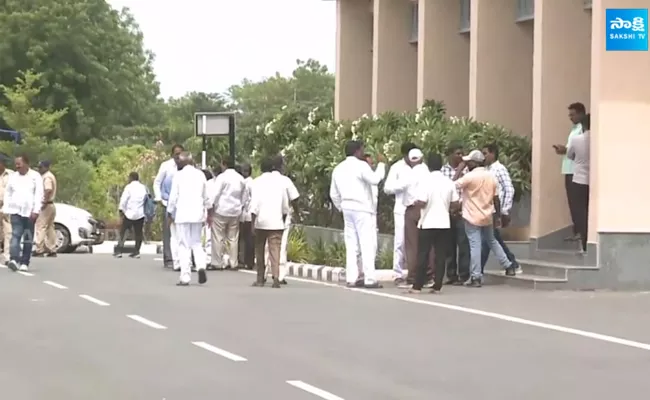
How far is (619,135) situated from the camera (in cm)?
1875

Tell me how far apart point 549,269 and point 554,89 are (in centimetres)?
334

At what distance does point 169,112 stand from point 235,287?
79901 mm

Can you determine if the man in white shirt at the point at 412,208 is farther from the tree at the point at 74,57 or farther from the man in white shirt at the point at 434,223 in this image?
the tree at the point at 74,57

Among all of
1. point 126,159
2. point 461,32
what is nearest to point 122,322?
point 461,32

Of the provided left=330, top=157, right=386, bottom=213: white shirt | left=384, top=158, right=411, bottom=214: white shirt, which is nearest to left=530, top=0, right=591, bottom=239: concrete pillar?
left=384, top=158, right=411, bottom=214: white shirt

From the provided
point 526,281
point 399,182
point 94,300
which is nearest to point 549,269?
point 526,281

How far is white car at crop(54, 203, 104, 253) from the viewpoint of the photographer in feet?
96.1

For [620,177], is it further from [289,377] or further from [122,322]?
[289,377]

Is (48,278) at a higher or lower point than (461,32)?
lower

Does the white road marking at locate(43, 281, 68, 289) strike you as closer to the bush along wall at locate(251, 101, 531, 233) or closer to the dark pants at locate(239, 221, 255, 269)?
the dark pants at locate(239, 221, 255, 269)

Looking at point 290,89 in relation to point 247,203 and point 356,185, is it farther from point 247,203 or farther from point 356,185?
point 356,185

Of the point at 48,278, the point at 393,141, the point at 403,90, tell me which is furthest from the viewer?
the point at 403,90

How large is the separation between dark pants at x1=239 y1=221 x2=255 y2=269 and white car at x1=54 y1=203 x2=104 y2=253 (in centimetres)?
702

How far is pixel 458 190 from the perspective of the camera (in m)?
18.9
